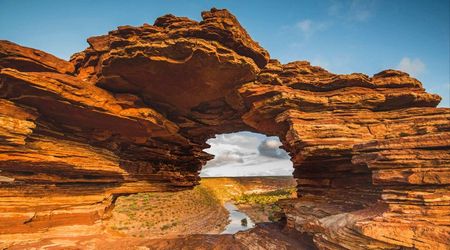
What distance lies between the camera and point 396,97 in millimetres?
14500

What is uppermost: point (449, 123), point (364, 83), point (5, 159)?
point (364, 83)

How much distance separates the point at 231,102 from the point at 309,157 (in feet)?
21.9

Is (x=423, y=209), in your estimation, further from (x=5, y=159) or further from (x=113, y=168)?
Answer: (x=5, y=159)

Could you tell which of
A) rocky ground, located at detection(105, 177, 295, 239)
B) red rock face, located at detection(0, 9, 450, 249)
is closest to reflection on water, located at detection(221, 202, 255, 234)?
rocky ground, located at detection(105, 177, 295, 239)

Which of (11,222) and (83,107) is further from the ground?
(83,107)

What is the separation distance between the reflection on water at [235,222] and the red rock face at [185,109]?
2739 centimetres

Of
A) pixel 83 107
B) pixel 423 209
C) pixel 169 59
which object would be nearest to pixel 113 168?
pixel 83 107

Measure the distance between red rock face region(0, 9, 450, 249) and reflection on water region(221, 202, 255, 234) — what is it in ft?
89.9

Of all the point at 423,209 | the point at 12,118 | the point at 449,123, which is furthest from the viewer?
the point at 12,118

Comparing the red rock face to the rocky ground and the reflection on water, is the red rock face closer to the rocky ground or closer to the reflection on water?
the rocky ground

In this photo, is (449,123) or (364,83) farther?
(364,83)

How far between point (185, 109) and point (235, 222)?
39755mm

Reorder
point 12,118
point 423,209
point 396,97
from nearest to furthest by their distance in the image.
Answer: point 423,209, point 12,118, point 396,97

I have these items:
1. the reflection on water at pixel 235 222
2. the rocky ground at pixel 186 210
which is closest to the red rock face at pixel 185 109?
the rocky ground at pixel 186 210
